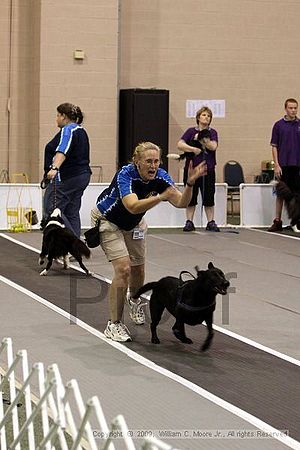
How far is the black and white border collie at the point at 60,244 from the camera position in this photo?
928 cm

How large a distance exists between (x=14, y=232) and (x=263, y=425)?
7.95 meters

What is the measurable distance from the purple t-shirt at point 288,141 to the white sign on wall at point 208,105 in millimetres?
3069

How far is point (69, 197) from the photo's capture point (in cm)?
991

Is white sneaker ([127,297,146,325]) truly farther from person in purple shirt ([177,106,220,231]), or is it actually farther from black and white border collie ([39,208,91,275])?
person in purple shirt ([177,106,220,231])

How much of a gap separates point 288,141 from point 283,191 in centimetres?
69

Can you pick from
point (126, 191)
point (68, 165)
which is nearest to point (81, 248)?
point (68, 165)

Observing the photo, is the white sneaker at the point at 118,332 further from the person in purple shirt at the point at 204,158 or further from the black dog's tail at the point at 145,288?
the person in purple shirt at the point at 204,158

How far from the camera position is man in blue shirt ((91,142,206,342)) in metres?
6.37

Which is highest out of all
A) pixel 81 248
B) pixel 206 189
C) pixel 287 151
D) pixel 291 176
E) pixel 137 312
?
pixel 287 151

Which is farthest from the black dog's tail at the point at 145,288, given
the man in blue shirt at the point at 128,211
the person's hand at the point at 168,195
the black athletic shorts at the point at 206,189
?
the black athletic shorts at the point at 206,189

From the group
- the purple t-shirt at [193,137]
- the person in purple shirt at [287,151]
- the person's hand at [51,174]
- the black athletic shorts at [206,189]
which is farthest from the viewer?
the person in purple shirt at [287,151]

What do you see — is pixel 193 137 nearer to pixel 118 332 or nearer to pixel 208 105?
pixel 208 105

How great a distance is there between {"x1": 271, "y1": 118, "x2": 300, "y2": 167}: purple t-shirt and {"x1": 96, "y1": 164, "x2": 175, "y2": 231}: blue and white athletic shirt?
6.49 metres

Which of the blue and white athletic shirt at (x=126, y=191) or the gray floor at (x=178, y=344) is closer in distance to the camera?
the gray floor at (x=178, y=344)
